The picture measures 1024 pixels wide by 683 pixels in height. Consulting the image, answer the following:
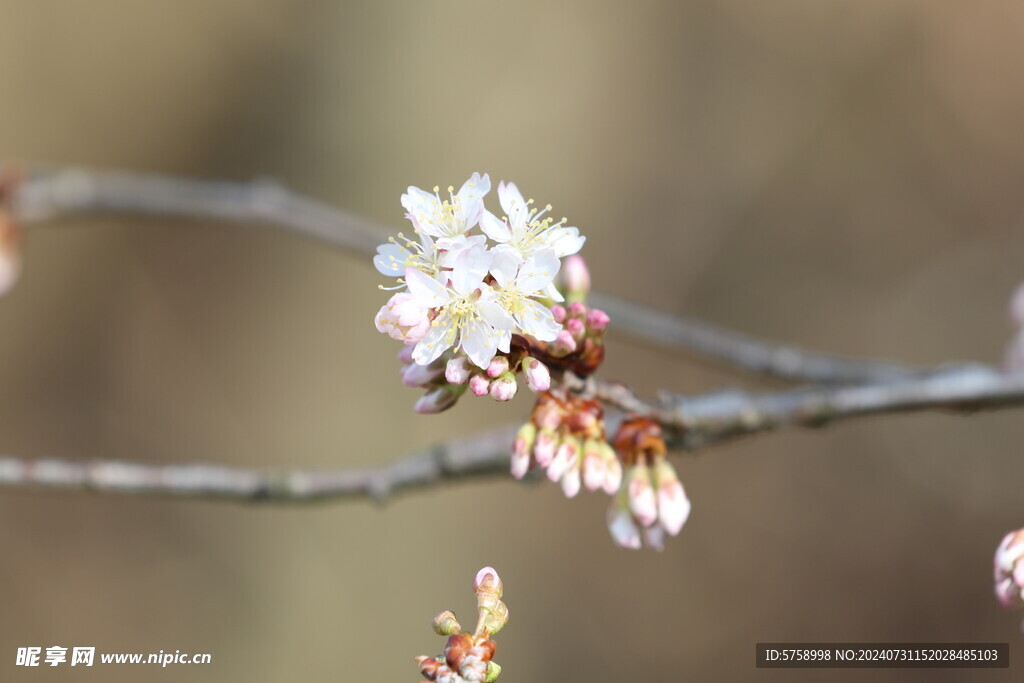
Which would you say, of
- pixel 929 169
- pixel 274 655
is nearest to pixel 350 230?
pixel 274 655

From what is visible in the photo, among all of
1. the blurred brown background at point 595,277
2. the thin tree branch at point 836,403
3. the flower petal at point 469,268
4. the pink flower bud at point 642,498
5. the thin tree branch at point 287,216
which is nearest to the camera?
the flower petal at point 469,268

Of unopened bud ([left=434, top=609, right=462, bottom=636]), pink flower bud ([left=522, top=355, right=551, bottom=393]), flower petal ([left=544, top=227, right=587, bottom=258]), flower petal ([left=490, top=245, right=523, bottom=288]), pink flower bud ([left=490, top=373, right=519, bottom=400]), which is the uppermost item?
flower petal ([left=544, top=227, right=587, bottom=258])

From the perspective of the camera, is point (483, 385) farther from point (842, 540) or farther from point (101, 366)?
point (101, 366)

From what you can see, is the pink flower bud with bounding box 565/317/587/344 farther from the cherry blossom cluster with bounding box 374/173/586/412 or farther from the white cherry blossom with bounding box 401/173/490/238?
the white cherry blossom with bounding box 401/173/490/238

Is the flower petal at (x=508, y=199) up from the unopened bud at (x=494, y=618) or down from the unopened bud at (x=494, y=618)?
up

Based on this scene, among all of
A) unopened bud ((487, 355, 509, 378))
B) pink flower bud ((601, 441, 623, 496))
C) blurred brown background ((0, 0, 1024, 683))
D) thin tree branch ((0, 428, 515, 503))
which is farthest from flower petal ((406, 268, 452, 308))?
blurred brown background ((0, 0, 1024, 683))

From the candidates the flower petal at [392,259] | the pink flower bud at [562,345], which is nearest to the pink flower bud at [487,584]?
the pink flower bud at [562,345]

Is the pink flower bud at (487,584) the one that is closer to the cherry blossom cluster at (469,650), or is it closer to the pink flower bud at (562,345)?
the cherry blossom cluster at (469,650)
